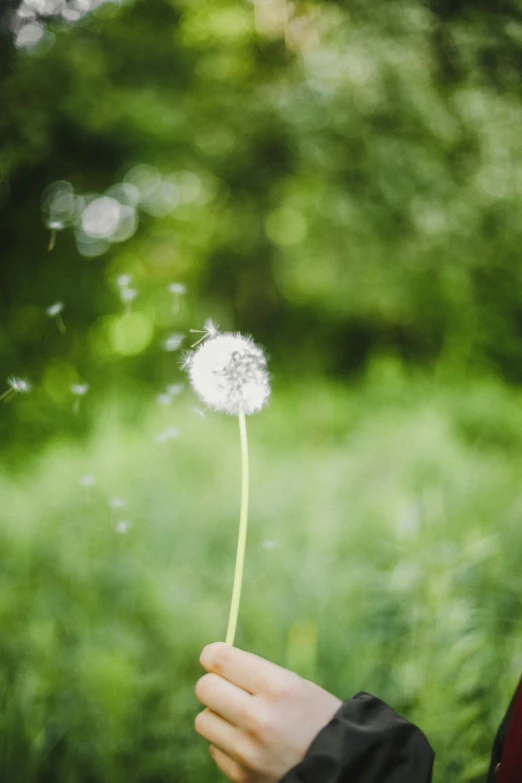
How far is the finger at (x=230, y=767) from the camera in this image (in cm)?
49

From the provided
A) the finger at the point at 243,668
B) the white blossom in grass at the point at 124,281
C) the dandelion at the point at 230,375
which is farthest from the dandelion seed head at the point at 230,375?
the white blossom in grass at the point at 124,281

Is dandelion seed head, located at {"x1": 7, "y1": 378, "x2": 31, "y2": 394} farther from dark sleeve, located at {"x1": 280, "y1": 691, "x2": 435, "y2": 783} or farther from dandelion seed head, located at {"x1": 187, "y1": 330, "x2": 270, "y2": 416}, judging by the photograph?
dark sleeve, located at {"x1": 280, "y1": 691, "x2": 435, "y2": 783}

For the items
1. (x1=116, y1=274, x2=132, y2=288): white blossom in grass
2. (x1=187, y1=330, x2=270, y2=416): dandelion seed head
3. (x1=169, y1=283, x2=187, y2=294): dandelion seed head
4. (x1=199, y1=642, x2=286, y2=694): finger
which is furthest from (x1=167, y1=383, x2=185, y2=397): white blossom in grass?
(x1=199, y1=642, x2=286, y2=694): finger

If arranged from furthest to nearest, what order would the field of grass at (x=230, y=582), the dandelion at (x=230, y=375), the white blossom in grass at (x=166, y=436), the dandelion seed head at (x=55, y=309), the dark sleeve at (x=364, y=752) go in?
the white blossom in grass at (x=166, y=436) < the field of grass at (x=230, y=582) < the dandelion seed head at (x=55, y=309) < the dandelion at (x=230, y=375) < the dark sleeve at (x=364, y=752)

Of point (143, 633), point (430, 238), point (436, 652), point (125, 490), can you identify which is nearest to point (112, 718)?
point (143, 633)

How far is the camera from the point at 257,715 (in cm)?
48

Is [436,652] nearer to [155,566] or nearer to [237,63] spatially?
[155,566]

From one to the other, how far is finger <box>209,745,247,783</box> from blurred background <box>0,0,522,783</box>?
513 mm

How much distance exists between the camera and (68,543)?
113 centimetres

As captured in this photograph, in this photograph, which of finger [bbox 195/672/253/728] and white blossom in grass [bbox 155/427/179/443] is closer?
finger [bbox 195/672/253/728]

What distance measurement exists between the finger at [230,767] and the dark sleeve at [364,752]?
0.13 feet

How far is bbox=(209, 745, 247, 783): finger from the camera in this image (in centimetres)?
49

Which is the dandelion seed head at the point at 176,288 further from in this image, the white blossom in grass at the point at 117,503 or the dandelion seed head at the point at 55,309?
the white blossom in grass at the point at 117,503

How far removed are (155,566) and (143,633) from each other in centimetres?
13
